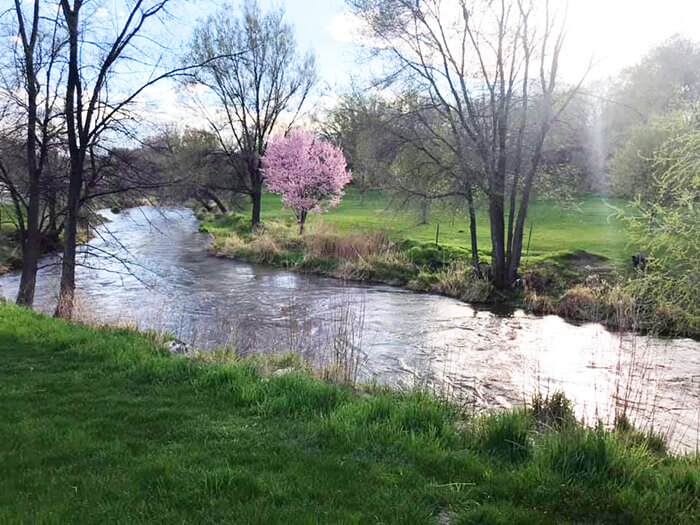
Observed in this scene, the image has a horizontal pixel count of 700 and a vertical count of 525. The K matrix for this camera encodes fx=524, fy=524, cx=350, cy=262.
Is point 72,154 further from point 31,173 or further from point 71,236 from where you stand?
point 71,236

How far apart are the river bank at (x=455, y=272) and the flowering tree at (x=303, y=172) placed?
345 centimetres

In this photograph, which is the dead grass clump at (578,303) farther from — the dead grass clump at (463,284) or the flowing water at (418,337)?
the dead grass clump at (463,284)

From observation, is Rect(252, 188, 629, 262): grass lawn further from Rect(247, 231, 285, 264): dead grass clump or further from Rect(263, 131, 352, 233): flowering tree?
Rect(247, 231, 285, 264): dead grass clump

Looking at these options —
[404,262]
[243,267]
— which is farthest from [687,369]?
[243,267]

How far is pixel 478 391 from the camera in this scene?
8.80m

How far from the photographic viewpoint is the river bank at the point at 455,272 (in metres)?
14.1

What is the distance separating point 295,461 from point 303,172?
29.2 metres

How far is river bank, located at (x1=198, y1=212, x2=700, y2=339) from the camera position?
14086 millimetres

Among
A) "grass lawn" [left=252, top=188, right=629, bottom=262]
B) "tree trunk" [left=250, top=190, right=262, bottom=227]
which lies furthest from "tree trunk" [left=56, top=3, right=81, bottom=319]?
"tree trunk" [left=250, top=190, right=262, bottom=227]

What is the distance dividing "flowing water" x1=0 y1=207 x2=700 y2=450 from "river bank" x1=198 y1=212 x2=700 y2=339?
0.68 meters

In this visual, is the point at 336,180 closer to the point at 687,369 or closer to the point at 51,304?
the point at 51,304

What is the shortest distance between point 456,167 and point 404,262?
4.95m

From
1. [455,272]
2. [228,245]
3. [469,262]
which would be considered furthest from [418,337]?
[228,245]

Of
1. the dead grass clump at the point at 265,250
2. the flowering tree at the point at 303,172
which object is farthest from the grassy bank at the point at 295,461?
the flowering tree at the point at 303,172
